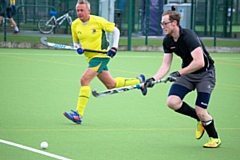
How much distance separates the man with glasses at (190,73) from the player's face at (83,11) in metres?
1.94

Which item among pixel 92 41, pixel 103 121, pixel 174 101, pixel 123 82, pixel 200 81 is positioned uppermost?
pixel 92 41

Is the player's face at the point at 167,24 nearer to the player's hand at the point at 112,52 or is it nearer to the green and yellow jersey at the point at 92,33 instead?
the player's hand at the point at 112,52

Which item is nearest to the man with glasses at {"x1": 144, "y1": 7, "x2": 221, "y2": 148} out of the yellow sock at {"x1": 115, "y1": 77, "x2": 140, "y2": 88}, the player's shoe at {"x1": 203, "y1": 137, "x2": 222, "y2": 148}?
the player's shoe at {"x1": 203, "y1": 137, "x2": 222, "y2": 148}

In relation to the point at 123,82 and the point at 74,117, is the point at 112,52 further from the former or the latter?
the point at 74,117

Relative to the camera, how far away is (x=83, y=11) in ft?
32.2

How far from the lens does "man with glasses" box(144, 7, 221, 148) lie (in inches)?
312

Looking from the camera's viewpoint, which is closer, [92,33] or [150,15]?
[92,33]

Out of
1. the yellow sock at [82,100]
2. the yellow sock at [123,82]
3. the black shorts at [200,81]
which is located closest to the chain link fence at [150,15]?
the yellow sock at [123,82]

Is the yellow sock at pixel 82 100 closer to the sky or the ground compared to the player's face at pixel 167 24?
closer to the ground

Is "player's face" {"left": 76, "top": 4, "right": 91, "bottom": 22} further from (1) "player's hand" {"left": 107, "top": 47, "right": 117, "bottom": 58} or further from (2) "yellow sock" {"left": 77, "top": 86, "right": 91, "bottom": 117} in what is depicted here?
(2) "yellow sock" {"left": 77, "top": 86, "right": 91, "bottom": 117}

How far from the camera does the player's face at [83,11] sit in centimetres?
976

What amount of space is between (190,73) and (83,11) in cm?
234

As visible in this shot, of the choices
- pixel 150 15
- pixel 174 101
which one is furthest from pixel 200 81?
pixel 150 15

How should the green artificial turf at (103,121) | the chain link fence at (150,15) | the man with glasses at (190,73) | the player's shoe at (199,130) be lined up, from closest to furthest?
the green artificial turf at (103,121) → the man with glasses at (190,73) → the player's shoe at (199,130) → the chain link fence at (150,15)
